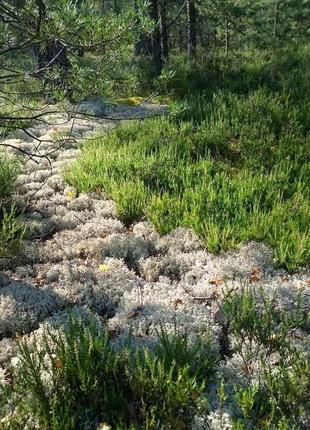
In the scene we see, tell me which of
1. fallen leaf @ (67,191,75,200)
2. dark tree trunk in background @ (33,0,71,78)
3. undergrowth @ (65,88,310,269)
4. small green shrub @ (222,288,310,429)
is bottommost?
small green shrub @ (222,288,310,429)

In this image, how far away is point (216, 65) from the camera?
11.4m

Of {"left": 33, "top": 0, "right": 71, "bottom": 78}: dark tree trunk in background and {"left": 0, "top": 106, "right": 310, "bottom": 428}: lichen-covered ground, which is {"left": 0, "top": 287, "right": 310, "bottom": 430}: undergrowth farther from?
{"left": 33, "top": 0, "right": 71, "bottom": 78}: dark tree trunk in background

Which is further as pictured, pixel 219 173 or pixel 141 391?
pixel 219 173

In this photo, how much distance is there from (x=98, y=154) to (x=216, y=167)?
1817mm

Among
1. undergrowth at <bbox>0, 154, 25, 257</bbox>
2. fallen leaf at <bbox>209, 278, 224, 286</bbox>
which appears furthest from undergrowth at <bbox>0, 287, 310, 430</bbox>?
undergrowth at <bbox>0, 154, 25, 257</bbox>

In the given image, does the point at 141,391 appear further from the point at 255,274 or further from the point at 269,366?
the point at 255,274

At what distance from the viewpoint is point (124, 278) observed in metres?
4.22

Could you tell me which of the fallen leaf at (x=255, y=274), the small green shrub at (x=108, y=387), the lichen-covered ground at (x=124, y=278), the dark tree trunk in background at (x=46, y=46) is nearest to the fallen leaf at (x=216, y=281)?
the lichen-covered ground at (x=124, y=278)

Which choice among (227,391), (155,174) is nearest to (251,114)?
(155,174)

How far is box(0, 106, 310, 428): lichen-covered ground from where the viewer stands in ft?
11.9

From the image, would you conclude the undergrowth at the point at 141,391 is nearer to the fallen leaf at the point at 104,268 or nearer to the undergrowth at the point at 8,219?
the fallen leaf at the point at 104,268

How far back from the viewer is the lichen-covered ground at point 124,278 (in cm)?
363

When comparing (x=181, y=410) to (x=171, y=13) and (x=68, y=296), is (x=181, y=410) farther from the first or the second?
(x=171, y=13)

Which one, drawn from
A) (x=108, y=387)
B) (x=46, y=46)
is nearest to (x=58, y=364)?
(x=108, y=387)
